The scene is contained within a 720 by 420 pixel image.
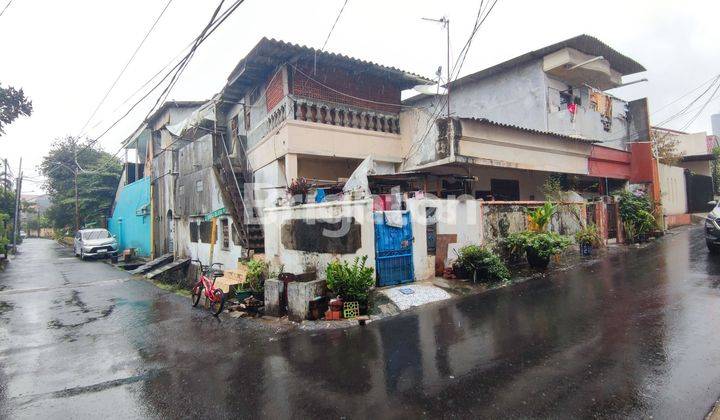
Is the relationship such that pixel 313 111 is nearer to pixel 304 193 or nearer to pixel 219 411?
pixel 304 193

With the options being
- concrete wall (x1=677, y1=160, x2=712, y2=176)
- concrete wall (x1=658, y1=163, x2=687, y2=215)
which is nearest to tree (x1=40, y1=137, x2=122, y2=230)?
concrete wall (x1=658, y1=163, x2=687, y2=215)

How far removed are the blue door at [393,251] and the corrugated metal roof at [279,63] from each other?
18.0 feet

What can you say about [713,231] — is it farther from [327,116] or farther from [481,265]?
[327,116]

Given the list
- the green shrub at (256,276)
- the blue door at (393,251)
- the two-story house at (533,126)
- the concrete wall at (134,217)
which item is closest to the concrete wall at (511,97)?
the two-story house at (533,126)

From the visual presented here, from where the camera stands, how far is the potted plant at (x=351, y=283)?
683 cm

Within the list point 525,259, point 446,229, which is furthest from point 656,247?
point 446,229

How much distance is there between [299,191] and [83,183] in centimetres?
2919

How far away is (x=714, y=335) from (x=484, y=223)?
5484 mm

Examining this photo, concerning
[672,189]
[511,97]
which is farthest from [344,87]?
[672,189]

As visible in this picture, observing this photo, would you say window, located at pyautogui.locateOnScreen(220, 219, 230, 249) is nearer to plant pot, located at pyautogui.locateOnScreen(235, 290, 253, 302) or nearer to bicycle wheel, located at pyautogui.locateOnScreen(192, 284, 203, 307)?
bicycle wheel, located at pyautogui.locateOnScreen(192, 284, 203, 307)

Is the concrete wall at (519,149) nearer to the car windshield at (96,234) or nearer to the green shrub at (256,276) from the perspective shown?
the green shrub at (256,276)

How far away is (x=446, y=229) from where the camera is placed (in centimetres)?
898

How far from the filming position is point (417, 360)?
454 cm

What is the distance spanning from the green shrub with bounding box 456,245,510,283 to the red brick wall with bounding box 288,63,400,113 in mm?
6225
